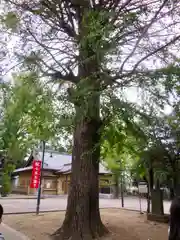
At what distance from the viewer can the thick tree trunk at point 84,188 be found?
602 centimetres

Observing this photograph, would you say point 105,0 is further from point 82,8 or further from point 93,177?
point 93,177

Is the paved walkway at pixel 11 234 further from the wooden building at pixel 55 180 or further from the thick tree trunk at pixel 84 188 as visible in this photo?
the wooden building at pixel 55 180

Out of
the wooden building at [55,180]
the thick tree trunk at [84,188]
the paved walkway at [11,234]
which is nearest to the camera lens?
the thick tree trunk at [84,188]

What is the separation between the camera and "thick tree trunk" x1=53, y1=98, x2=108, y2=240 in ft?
19.8

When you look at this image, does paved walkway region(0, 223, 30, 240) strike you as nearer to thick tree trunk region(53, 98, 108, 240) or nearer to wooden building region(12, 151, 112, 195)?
thick tree trunk region(53, 98, 108, 240)

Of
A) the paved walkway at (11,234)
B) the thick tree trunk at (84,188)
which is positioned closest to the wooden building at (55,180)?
the paved walkway at (11,234)

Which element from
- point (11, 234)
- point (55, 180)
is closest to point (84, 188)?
point (11, 234)

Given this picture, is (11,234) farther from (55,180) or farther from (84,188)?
(55,180)

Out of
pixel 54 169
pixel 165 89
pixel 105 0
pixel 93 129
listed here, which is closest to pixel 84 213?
pixel 93 129

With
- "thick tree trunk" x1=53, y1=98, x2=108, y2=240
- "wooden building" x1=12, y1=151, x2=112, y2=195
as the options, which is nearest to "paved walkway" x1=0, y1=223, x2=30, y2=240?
"thick tree trunk" x1=53, y1=98, x2=108, y2=240

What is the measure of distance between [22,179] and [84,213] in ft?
85.1

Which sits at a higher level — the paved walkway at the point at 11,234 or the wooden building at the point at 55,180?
the wooden building at the point at 55,180

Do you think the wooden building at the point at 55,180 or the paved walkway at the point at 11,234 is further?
the wooden building at the point at 55,180

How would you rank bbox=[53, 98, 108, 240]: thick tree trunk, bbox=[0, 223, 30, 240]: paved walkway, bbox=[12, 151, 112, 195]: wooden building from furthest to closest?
bbox=[12, 151, 112, 195]: wooden building
bbox=[0, 223, 30, 240]: paved walkway
bbox=[53, 98, 108, 240]: thick tree trunk
